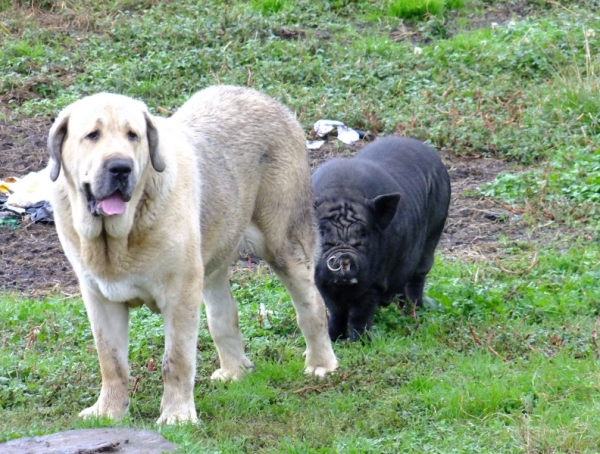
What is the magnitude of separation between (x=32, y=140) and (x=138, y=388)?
5.95 metres

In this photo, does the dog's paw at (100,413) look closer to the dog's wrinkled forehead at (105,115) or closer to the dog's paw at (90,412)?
the dog's paw at (90,412)

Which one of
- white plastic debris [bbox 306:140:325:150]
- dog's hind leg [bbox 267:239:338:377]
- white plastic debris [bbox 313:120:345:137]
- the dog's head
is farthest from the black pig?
white plastic debris [bbox 313:120:345:137]

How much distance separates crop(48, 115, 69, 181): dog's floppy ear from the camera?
580 centimetres

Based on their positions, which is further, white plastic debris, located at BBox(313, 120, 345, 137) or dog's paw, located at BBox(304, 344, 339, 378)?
white plastic debris, located at BBox(313, 120, 345, 137)

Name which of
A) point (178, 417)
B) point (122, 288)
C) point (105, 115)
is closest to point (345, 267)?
point (178, 417)

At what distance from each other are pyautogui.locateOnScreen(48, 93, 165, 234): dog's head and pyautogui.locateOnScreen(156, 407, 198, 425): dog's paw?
124 centimetres

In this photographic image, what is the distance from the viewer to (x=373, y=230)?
777 centimetres

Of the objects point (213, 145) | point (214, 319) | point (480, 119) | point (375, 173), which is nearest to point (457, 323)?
point (375, 173)

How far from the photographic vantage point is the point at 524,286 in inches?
327

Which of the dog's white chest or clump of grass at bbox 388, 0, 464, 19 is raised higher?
the dog's white chest

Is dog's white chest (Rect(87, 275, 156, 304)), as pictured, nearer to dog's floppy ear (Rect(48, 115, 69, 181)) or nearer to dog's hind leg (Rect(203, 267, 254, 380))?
dog's floppy ear (Rect(48, 115, 69, 181))

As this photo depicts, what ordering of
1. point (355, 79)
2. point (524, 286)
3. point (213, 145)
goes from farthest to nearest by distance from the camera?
point (355, 79), point (524, 286), point (213, 145)

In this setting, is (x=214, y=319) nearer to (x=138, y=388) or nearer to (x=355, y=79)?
(x=138, y=388)

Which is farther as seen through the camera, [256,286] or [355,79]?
[355,79]
